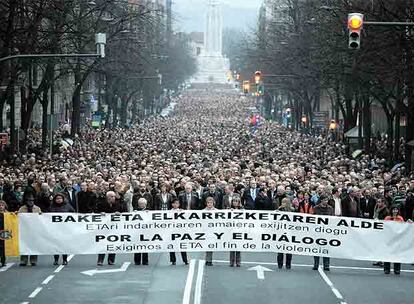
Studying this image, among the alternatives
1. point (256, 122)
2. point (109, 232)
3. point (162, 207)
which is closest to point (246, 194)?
point (162, 207)

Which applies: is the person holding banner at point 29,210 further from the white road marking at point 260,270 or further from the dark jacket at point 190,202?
the white road marking at point 260,270

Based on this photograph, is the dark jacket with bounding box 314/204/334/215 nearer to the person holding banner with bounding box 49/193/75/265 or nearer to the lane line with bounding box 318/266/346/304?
the lane line with bounding box 318/266/346/304

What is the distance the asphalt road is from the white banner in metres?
0.41

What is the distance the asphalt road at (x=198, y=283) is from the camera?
18609mm

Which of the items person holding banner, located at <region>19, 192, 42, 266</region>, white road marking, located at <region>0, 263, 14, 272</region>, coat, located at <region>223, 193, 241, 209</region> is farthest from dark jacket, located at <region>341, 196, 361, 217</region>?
white road marking, located at <region>0, 263, 14, 272</region>

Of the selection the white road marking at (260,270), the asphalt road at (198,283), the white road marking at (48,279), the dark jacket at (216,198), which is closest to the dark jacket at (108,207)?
the asphalt road at (198,283)

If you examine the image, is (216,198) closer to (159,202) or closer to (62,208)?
(159,202)

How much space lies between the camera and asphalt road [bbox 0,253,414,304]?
1861 cm

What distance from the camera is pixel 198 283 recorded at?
65.7ft

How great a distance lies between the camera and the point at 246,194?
24922 mm

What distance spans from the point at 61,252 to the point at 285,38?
219ft

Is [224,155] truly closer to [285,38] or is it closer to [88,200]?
[88,200]

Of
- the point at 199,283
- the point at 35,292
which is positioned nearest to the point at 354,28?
the point at 199,283

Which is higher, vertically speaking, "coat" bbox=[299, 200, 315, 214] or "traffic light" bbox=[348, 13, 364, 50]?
"traffic light" bbox=[348, 13, 364, 50]
